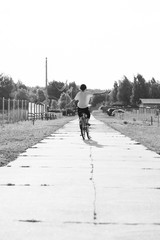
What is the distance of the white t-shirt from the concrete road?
6.02 metres

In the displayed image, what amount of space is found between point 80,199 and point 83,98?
9.70 m

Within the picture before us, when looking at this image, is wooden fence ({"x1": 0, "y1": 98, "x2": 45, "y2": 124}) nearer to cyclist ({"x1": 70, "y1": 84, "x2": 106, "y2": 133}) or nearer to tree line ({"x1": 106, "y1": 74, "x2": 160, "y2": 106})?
cyclist ({"x1": 70, "y1": 84, "x2": 106, "y2": 133})

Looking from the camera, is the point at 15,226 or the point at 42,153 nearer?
the point at 15,226

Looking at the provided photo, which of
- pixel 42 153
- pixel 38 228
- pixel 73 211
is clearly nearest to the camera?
pixel 38 228

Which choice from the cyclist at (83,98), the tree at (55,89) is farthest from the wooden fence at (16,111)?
the tree at (55,89)

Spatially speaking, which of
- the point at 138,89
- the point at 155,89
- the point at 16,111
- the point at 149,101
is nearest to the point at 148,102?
the point at 149,101

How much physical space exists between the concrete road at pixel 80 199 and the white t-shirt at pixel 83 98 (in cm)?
602

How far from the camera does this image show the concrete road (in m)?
3.85

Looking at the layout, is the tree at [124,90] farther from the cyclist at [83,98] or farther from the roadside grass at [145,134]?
the cyclist at [83,98]

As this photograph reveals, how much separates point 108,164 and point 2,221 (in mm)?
4235

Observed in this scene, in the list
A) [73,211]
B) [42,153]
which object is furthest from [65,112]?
[73,211]

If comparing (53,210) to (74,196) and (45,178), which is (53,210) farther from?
(45,178)

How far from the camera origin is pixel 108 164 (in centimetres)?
820

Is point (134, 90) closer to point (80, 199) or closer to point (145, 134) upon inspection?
point (145, 134)
